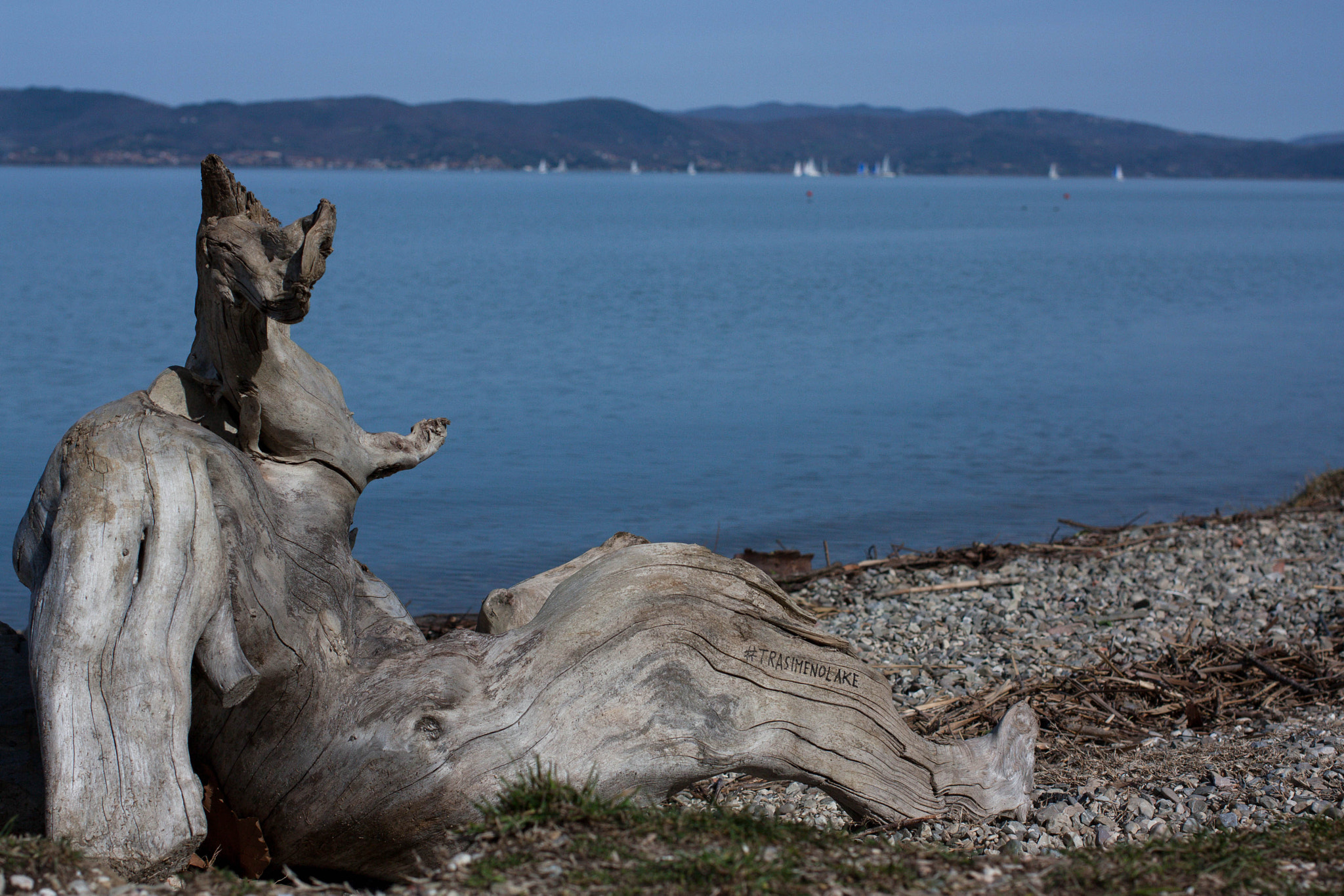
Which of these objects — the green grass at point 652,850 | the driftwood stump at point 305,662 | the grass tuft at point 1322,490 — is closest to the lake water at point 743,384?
the grass tuft at point 1322,490

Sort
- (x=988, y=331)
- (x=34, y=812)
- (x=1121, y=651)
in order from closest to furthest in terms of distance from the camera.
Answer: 1. (x=34, y=812)
2. (x=1121, y=651)
3. (x=988, y=331)

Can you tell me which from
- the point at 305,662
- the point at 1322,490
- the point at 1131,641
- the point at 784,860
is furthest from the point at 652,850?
the point at 1322,490

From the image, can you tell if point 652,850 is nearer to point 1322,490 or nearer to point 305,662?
point 305,662

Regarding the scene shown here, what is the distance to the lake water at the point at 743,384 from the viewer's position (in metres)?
14.0

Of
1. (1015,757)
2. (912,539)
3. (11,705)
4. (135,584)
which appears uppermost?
(135,584)

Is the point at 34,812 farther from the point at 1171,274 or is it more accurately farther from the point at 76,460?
the point at 1171,274

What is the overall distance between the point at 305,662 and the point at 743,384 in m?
18.0

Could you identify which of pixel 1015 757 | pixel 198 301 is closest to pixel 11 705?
pixel 198 301

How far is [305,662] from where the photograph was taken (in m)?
4.43

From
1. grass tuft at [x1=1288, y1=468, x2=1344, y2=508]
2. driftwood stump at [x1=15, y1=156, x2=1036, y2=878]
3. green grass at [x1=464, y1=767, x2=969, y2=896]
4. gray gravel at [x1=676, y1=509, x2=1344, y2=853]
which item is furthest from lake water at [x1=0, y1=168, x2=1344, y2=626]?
green grass at [x1=464, y1=767, x2=969, y2=896]

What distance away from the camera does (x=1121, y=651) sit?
798 cm

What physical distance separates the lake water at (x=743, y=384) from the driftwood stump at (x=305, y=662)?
20.0 ft

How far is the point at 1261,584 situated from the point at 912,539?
13.7ft

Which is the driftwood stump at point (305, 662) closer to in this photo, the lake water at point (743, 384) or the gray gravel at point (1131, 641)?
the gray gravel at point (1131, 641)
